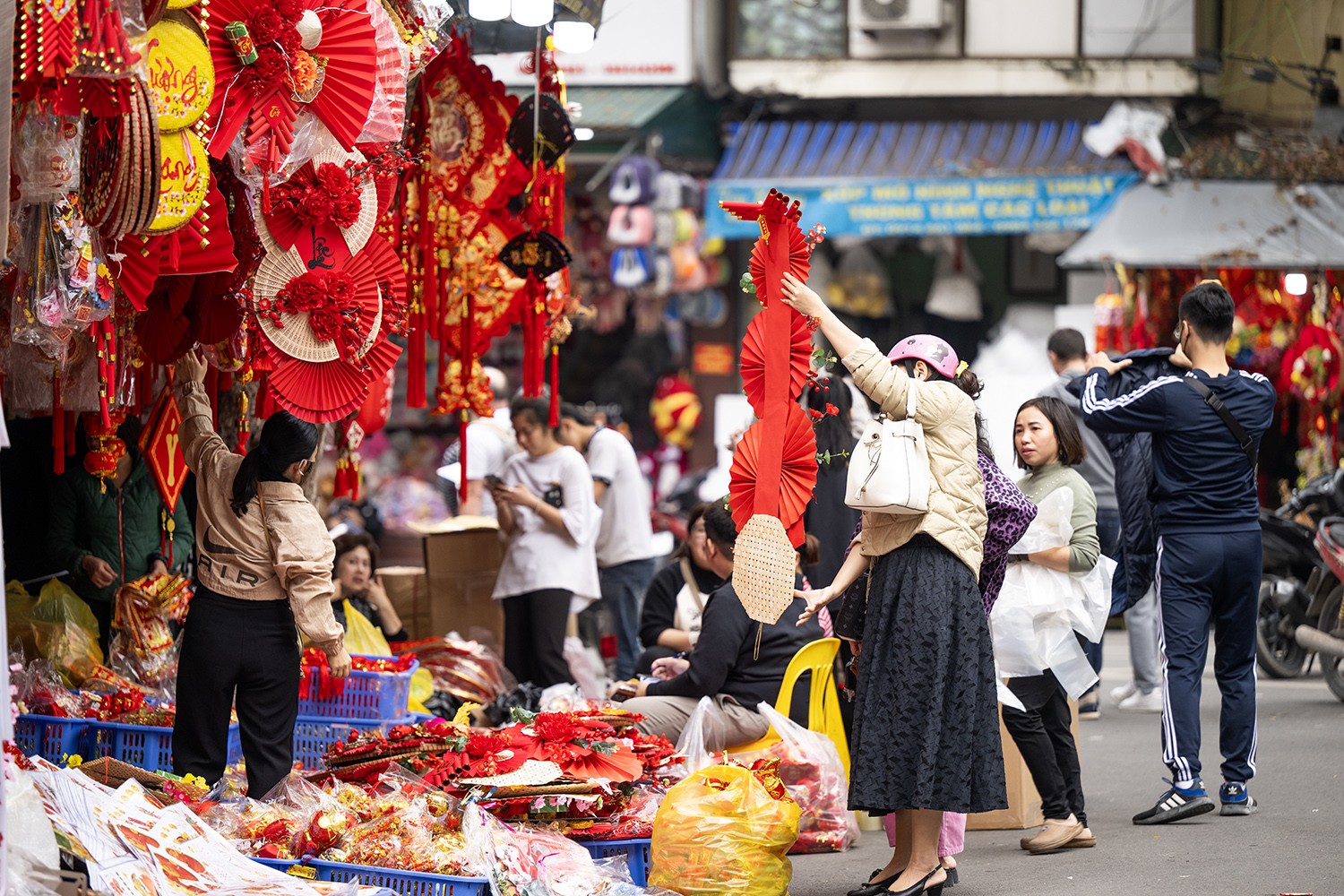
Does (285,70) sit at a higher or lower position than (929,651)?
higher

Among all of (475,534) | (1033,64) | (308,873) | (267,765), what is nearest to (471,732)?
(267,765)

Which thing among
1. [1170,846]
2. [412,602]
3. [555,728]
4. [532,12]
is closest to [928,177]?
[412,602]

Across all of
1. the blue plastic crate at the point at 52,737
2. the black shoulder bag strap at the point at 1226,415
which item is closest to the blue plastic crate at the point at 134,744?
the blue plastic crate at the point at 52,737

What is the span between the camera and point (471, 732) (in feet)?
18.5

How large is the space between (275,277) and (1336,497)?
25.5 feet

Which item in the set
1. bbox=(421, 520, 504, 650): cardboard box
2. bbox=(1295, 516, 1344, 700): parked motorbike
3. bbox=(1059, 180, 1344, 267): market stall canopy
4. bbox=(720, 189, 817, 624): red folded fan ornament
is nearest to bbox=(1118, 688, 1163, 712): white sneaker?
bbox=(1295, 516, 1344, 700): parked motorbike

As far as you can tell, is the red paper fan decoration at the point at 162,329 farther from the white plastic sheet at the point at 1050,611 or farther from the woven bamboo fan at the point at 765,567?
the white plastic sheet at the point at 1050,611

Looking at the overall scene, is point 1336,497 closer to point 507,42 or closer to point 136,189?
point 507,42

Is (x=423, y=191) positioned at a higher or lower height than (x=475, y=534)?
higher

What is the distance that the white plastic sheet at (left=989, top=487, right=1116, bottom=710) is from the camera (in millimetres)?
6125

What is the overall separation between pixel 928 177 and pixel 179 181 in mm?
10356

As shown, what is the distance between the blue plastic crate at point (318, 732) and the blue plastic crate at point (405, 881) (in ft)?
5.29

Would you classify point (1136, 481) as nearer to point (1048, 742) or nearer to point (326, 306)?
point (1048, 742)

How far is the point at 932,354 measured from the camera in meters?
5.17
